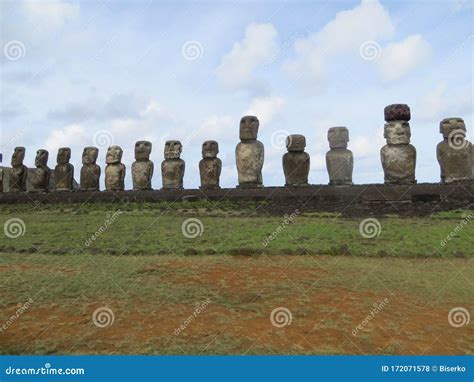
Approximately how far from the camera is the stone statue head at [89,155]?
19219 millimetres

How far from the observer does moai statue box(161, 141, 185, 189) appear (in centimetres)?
1734

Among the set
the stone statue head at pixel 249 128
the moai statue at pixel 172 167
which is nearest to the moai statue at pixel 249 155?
the stone statue head at pixel 249 128

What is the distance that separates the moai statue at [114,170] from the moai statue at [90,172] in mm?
571

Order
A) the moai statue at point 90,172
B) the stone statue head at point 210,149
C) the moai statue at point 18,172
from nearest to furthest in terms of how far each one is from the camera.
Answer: the stone statue head at point 210,149, the moai statue at point 90,172, the moai statue at point 18,172

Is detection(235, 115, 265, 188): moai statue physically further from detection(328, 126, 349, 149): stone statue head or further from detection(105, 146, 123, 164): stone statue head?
detection(105, 146, 123, 164): stone statue head

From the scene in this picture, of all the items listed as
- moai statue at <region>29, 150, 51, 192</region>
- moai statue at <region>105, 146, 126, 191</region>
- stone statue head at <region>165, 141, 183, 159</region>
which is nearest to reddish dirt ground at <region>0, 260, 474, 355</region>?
stone statue head at <region>165, 141, 183, 159</region>

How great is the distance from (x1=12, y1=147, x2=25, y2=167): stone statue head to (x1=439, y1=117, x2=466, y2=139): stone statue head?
51.8 ft

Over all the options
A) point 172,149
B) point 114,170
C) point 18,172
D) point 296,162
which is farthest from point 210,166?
point 18,172

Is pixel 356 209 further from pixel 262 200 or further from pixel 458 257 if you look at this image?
pixel 458 257

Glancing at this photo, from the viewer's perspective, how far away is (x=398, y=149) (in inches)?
565

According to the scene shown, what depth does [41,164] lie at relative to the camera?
20.5 metres

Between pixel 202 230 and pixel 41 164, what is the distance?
1150 centimetres

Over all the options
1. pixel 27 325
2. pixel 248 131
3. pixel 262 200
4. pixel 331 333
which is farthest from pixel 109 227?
pixel 331 333

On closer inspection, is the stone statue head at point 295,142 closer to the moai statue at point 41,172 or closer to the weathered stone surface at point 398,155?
the weathered stone surface at point 398,155
